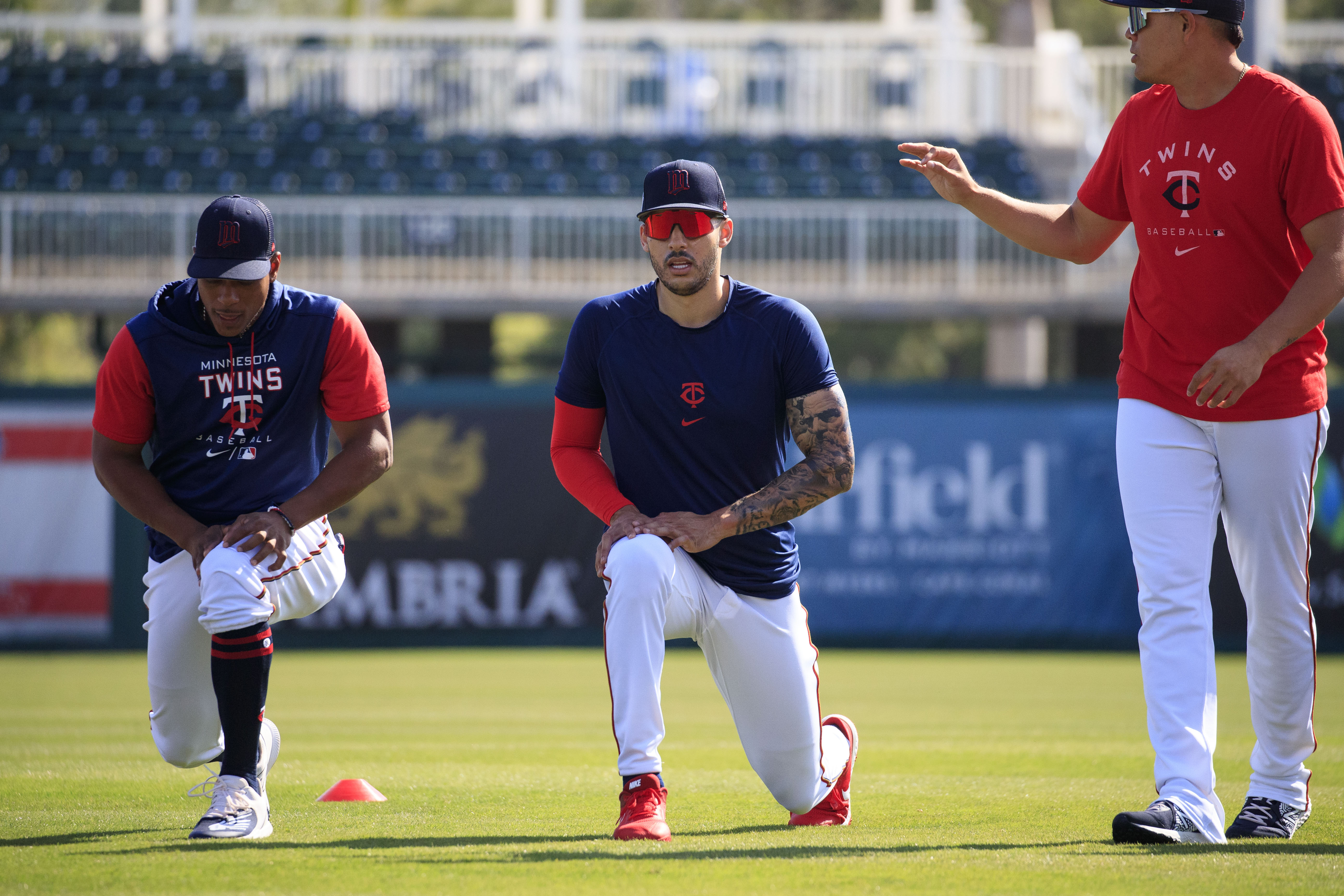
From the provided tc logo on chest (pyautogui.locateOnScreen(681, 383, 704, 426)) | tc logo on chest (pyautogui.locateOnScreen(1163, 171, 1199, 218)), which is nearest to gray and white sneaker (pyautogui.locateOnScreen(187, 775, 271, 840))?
tc logo on chest (pyautogui.locateOnScreen(681, 383, 704, 426))

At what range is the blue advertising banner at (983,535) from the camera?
47.5 feet

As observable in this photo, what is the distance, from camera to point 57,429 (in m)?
14.3

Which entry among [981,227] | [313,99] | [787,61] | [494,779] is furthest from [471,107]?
[494,779]

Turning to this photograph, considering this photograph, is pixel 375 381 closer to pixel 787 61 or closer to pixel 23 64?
pixel 787 61

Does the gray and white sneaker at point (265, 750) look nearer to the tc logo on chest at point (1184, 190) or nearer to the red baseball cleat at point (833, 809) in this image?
the red baseball cleat at point (833, 809)

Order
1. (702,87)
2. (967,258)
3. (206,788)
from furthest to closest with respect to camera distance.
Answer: (702,87) → (967,258) → (206,788)

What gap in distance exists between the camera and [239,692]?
4613mm

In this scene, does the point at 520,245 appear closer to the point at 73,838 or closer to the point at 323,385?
the point at 323,385

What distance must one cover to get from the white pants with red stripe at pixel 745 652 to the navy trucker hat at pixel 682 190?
102 centimetres

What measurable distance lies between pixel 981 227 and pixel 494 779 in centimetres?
1584

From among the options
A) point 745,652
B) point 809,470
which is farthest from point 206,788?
point 809,470

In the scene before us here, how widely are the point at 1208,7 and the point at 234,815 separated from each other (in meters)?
3.76

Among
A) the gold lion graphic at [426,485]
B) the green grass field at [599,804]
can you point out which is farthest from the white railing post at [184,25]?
the green grass field at [599,804]

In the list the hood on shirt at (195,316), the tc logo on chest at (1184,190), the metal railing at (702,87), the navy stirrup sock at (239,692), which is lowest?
the navy stirrup sock at (239,692)
